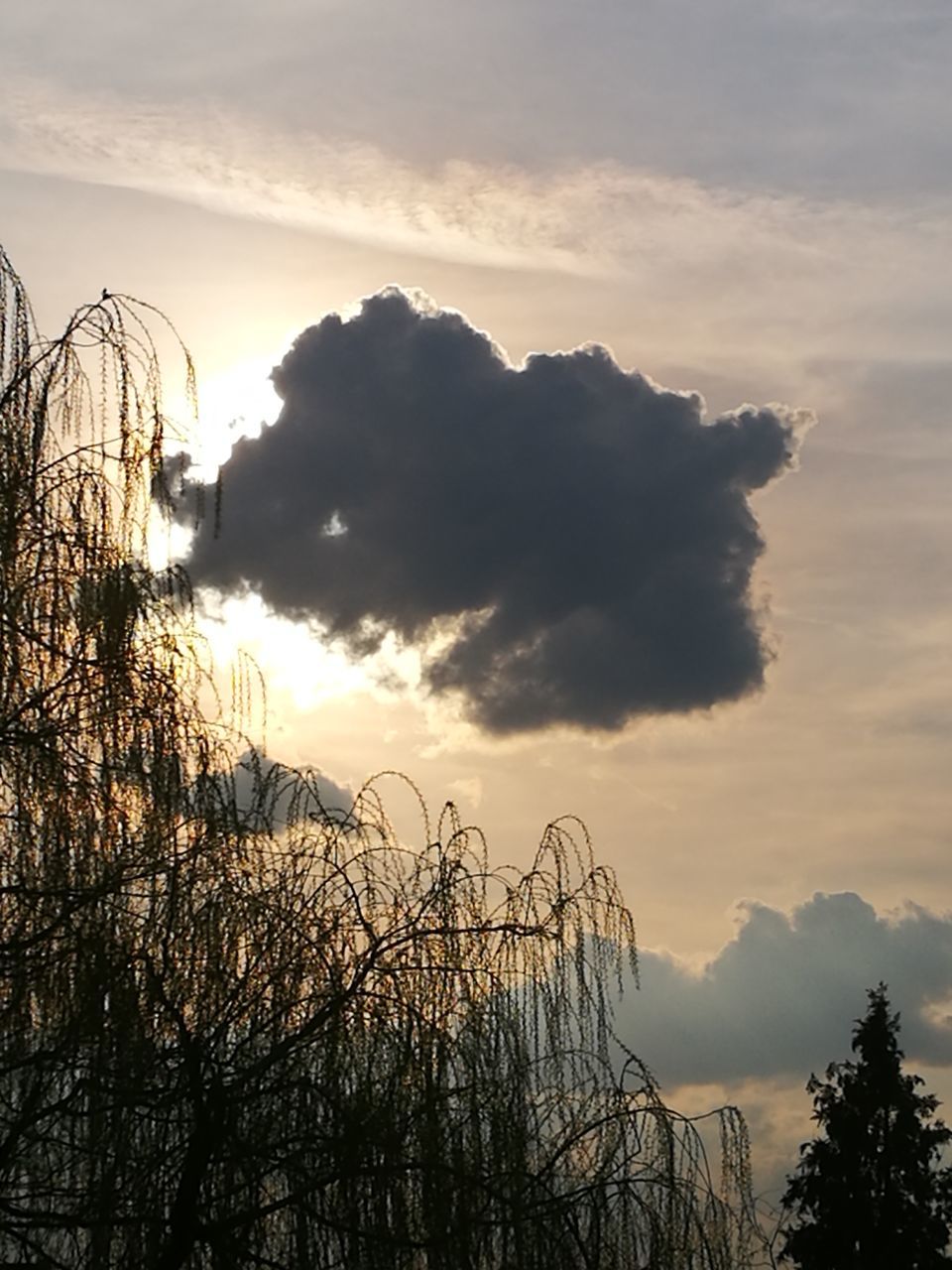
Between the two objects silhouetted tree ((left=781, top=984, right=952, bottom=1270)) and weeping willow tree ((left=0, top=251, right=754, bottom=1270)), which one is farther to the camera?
silhouetted tree ((left=781, top=984, right=952, bottom=1270))

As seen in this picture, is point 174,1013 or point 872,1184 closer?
point 174,1013

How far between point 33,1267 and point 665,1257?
12.9 ft

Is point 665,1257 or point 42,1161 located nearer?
point 42,1161

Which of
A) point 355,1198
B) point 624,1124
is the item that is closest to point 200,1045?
point 355,1198

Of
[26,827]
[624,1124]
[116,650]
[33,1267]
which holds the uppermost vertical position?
[116,650]

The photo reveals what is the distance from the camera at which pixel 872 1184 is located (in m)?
46.7

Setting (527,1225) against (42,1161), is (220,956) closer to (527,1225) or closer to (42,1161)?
(42,1161)

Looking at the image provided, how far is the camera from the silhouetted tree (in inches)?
1806

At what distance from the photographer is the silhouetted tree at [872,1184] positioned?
45875 mm

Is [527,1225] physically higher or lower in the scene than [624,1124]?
lower

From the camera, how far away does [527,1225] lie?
910cm

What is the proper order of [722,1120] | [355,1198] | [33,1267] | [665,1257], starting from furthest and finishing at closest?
[722,1120]
[665,1257]
[355,1198]
[33,1267]

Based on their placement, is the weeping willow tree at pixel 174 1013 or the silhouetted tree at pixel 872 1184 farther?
the silhouetted tree at pixel 872 1184

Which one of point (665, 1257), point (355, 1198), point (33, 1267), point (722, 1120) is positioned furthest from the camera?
point (722, 1120)
